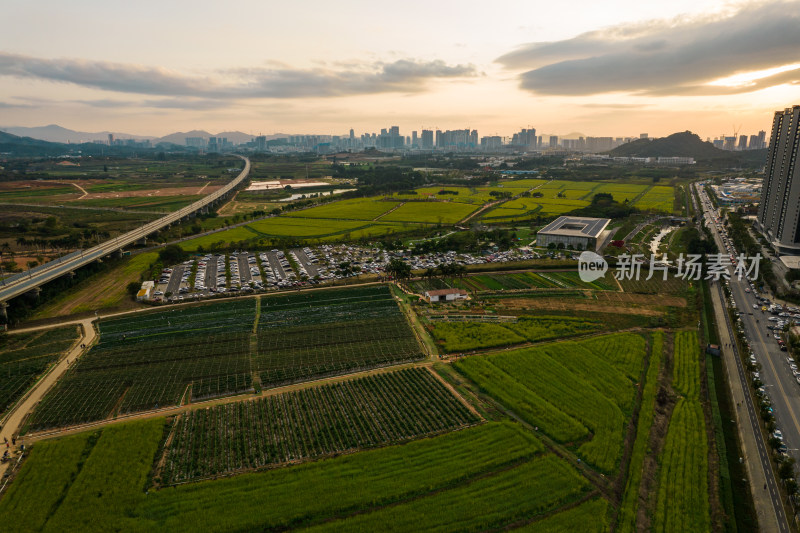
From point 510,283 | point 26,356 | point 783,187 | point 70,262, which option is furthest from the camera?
point 783,187

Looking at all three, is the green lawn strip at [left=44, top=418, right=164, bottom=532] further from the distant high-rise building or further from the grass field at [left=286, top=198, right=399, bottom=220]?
the distant high-rise building

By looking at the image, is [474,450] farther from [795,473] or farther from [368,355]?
[795,473]

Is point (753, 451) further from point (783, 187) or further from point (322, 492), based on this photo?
point (783, 187)

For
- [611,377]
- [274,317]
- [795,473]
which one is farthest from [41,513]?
[795,473]

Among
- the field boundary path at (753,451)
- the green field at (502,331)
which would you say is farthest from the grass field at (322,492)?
the green field at (502,331)

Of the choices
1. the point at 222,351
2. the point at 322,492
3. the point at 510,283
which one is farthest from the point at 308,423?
the point at 510,283

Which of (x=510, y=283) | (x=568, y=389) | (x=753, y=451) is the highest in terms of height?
(x=510, y=283)
